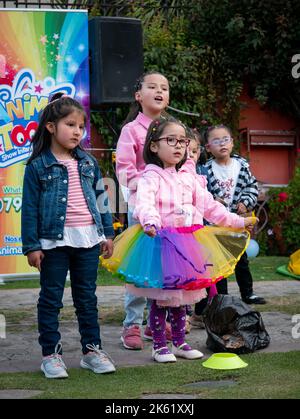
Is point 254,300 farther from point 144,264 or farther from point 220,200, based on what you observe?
point 144,264

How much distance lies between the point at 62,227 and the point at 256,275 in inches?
182

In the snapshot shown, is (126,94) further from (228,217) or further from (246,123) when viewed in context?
(228,217)

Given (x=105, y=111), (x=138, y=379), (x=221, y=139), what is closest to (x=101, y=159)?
(x=105, y=111)

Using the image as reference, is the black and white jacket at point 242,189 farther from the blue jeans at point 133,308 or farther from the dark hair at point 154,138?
the dark hair at point 154,138

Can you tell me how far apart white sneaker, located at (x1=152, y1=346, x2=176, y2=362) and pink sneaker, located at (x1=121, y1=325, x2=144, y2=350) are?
0.41 meters

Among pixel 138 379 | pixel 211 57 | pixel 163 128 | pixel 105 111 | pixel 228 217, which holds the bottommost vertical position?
pixel 138 379

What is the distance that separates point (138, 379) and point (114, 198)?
18.8 ft

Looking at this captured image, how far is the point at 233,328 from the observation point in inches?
211

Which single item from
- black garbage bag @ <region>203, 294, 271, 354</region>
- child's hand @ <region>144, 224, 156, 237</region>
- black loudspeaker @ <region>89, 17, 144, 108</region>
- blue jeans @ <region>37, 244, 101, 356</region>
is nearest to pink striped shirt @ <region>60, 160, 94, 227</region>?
blue jeans @ <region>37, 244, 101, 356</region>

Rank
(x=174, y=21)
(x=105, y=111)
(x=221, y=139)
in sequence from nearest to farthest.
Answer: (x=221, y=139)
(x=105, y=111)
(x=174, y=21)

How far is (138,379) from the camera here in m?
4.58

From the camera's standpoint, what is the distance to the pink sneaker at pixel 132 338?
5492mm

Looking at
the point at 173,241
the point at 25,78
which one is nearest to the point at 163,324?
the point at 173,241

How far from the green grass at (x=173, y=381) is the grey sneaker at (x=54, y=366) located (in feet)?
0.14
